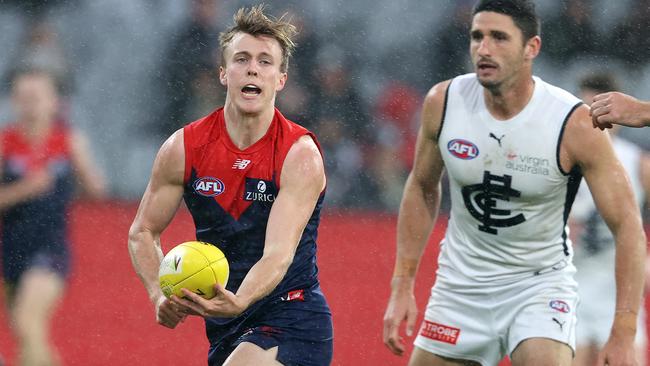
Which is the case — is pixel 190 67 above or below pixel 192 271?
above

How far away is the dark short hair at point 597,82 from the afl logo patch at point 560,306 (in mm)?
2264

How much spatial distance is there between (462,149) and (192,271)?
156 cm

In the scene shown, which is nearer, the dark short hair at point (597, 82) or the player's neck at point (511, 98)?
the player's neck at point (511, 98)

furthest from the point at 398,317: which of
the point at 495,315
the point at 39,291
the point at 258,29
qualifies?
the point at 39,291

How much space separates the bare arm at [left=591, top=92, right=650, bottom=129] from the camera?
4.15 metres

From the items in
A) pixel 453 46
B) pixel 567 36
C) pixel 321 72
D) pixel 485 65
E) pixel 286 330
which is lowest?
pixel 286 330

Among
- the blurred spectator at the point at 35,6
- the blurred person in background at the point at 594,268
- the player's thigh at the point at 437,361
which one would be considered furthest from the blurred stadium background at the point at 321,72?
the player's thigh at the point at 437,361

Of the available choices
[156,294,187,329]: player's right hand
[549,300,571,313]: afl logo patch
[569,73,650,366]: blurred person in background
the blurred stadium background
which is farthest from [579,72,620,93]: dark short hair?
the blurred stadium background

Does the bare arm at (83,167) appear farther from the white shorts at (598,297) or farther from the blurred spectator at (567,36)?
the blurred spectator at (567,36)

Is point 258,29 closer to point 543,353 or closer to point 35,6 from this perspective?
point 543,353

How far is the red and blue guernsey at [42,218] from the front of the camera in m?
7.56

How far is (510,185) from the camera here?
5117 mm

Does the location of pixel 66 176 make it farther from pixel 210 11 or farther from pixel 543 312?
pixel 210 11

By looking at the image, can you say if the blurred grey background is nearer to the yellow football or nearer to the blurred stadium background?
the blurred stadium background
